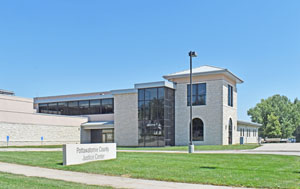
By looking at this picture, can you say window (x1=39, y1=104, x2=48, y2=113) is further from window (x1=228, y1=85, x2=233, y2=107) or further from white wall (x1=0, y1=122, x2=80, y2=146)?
window (x1=228, y1=85, x2=233, y2=107)

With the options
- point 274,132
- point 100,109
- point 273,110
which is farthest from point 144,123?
point 273,110

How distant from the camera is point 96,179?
11.8m

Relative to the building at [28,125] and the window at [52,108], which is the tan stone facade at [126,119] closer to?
the building at [28,125]

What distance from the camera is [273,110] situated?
87.1 meters

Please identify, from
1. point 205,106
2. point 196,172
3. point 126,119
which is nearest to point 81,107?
point 126,119

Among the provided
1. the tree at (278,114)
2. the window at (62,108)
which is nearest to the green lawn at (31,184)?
the window at (62,108)

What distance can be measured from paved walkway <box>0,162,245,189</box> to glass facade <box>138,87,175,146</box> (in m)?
23.9

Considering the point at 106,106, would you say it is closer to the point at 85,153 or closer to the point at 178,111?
the point at 178,111

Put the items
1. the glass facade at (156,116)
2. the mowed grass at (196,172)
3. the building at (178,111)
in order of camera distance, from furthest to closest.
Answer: the glass facade at (156,116)
the building at (178,111)
the mowed grass at (196,172)

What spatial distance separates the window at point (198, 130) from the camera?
38041mm

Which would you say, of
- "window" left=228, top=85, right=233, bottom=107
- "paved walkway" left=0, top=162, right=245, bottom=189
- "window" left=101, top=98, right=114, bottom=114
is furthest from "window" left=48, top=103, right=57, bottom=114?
"paved walkway" left=0, top=162, right=245, bottom=189

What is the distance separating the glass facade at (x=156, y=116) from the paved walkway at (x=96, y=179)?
2390cm

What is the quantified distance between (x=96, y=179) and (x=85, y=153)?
4387 millimetres

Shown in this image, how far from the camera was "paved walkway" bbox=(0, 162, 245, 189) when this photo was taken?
1043cm
